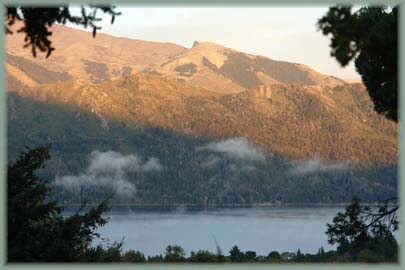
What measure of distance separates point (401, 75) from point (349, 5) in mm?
1636

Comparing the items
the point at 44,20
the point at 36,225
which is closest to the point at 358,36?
the point at 44,20

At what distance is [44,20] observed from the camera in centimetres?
717

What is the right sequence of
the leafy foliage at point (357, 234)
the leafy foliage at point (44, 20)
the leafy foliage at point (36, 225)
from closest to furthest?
the leafy foliage at point (44, 20), the leafy foliage at point (36, 225), the leafy foliage at point (357, 234)

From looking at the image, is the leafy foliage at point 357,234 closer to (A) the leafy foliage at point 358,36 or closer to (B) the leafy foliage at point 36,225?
(A) the leafy foliage at point 358,36

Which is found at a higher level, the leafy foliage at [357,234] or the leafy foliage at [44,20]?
the leafy foliage at [44,20]

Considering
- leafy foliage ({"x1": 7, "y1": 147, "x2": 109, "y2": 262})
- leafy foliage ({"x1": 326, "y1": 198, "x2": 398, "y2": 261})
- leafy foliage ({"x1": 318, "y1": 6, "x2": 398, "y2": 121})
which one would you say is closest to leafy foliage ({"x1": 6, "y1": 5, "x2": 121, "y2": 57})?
leafy foliage ({"x1": 318, "y1": 6, "x2": 398, "y2": 121})

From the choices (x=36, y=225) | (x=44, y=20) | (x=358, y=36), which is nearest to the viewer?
(x=358, y=36)

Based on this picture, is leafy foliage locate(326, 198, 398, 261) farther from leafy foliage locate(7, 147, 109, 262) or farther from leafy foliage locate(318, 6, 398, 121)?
leafy foliage locate(7, 147, 109, 262)

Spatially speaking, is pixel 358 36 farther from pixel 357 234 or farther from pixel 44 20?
pixel 357 234

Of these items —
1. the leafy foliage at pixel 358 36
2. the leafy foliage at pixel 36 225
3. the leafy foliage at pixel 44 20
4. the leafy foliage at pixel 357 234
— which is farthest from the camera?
the leafy foliage at pixel 357 234

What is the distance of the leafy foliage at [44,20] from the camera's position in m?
6.92

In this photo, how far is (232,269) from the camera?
25.6ft

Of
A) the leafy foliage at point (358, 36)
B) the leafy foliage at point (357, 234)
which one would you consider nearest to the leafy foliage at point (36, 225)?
the leafy foliage at point (357, 234)

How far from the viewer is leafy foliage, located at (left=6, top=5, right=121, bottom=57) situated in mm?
6922
